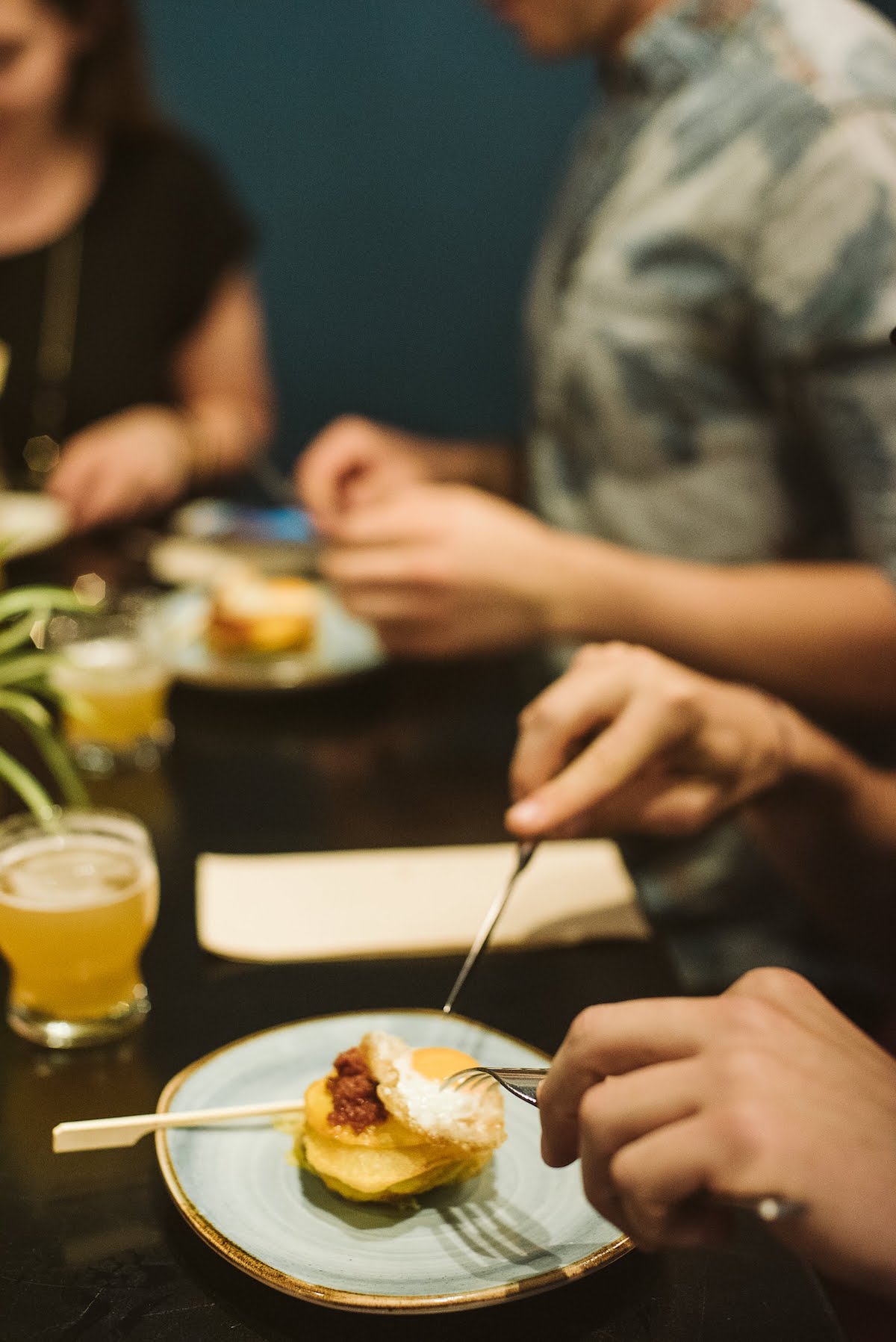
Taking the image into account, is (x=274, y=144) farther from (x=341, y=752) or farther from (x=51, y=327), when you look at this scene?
(x=341, y=752)

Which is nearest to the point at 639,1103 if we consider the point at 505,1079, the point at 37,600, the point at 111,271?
the point at 505,1079

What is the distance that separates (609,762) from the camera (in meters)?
1.07

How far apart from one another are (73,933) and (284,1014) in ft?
0.56

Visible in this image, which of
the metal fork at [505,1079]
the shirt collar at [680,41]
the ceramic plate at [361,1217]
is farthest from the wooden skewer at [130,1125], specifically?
the shirt collar at [680,41]

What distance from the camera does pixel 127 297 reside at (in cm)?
303

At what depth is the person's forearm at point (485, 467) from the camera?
7.59 ft

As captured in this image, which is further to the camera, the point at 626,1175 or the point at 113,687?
the point at 113,687

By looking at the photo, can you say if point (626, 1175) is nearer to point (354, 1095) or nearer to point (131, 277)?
point (354, 1095)

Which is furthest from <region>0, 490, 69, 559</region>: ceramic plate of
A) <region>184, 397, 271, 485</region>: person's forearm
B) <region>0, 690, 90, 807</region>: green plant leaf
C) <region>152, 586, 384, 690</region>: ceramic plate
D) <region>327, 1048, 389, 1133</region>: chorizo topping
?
<region>327, 1048, 389, 1133</region>: chorizo topping

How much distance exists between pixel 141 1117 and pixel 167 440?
1.94 metres

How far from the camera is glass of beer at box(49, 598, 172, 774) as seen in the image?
57.6 inches

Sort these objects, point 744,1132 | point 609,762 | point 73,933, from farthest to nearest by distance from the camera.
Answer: point 609,762, point 73,933, point 744,1132

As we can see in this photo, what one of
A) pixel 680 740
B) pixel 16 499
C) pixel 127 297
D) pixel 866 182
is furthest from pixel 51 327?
pixel 680 740

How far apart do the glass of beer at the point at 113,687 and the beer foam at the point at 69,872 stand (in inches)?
11.5
